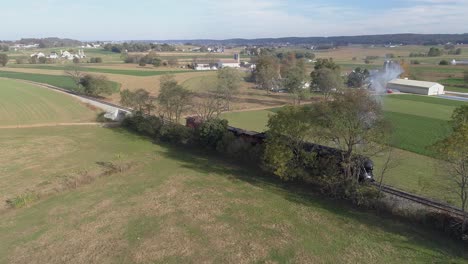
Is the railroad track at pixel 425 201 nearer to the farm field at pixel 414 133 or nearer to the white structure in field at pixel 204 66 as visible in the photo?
the farm field at pixel 414 133

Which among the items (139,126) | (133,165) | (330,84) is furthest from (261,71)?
(133,165)

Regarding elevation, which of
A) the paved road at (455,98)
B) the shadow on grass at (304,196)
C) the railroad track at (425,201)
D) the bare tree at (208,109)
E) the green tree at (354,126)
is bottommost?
the shadow on grass at (304,196)

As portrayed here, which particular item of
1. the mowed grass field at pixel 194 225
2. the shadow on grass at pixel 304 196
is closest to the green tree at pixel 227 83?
the shadow on grass at pixel 304 196

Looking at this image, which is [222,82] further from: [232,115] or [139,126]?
[139,126]

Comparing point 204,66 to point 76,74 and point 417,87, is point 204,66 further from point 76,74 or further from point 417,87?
point 417,87

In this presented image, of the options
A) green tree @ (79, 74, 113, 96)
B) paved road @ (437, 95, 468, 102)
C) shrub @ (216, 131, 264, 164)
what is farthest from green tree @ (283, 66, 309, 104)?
green tree @ (79, 74, 113, 96)

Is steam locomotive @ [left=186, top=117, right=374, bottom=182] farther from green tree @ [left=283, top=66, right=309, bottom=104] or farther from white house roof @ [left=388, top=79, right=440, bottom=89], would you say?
white house roof @ [left=388, top=79, right=440, bottom=89]
